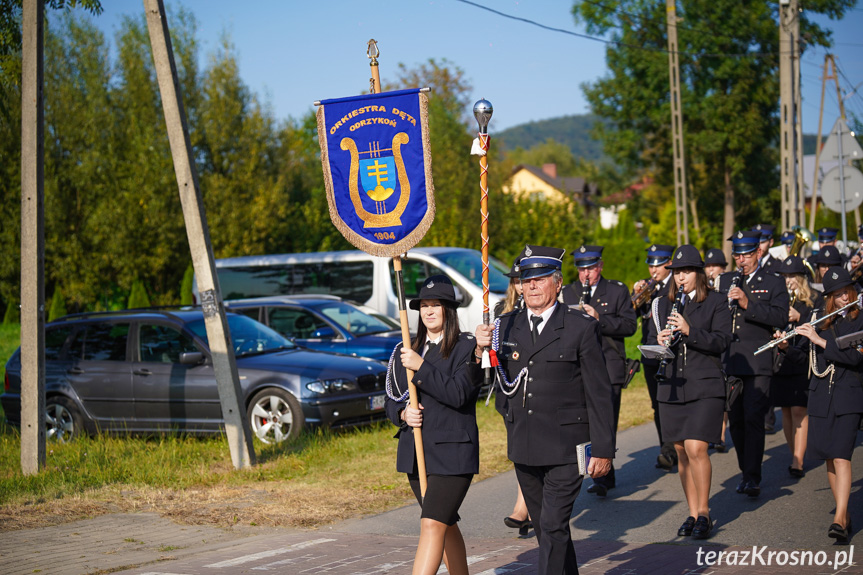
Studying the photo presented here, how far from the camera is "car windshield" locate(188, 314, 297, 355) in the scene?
11477 mm

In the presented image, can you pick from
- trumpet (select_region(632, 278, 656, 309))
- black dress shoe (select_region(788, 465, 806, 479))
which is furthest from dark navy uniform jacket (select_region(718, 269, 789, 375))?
black dress shoe (select_region(788, 465, 806, 479))

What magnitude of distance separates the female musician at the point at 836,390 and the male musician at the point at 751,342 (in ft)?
Result: 3.64

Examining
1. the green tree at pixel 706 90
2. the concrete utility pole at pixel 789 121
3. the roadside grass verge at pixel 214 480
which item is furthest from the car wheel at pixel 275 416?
the green tree at pixel 706 90

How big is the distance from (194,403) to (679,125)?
19275 millimetres

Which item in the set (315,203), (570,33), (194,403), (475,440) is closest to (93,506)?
(194,403)

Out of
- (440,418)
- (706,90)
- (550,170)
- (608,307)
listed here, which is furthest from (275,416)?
(550,170)

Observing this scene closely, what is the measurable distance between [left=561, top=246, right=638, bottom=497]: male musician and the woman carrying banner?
3.27 metres

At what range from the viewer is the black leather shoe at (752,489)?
772 centimetres

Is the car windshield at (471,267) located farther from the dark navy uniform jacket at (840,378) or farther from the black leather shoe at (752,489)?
the dark navy uniform jacket at (840,378)

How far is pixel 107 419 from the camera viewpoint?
11094mm

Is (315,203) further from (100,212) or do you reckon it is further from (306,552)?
(306,552)

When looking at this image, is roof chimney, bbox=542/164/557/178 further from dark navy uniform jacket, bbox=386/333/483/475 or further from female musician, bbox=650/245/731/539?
dark navy uniform jacket, bbox=386/333/483/475

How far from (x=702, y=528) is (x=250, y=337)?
6.83m

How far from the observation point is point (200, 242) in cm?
926
